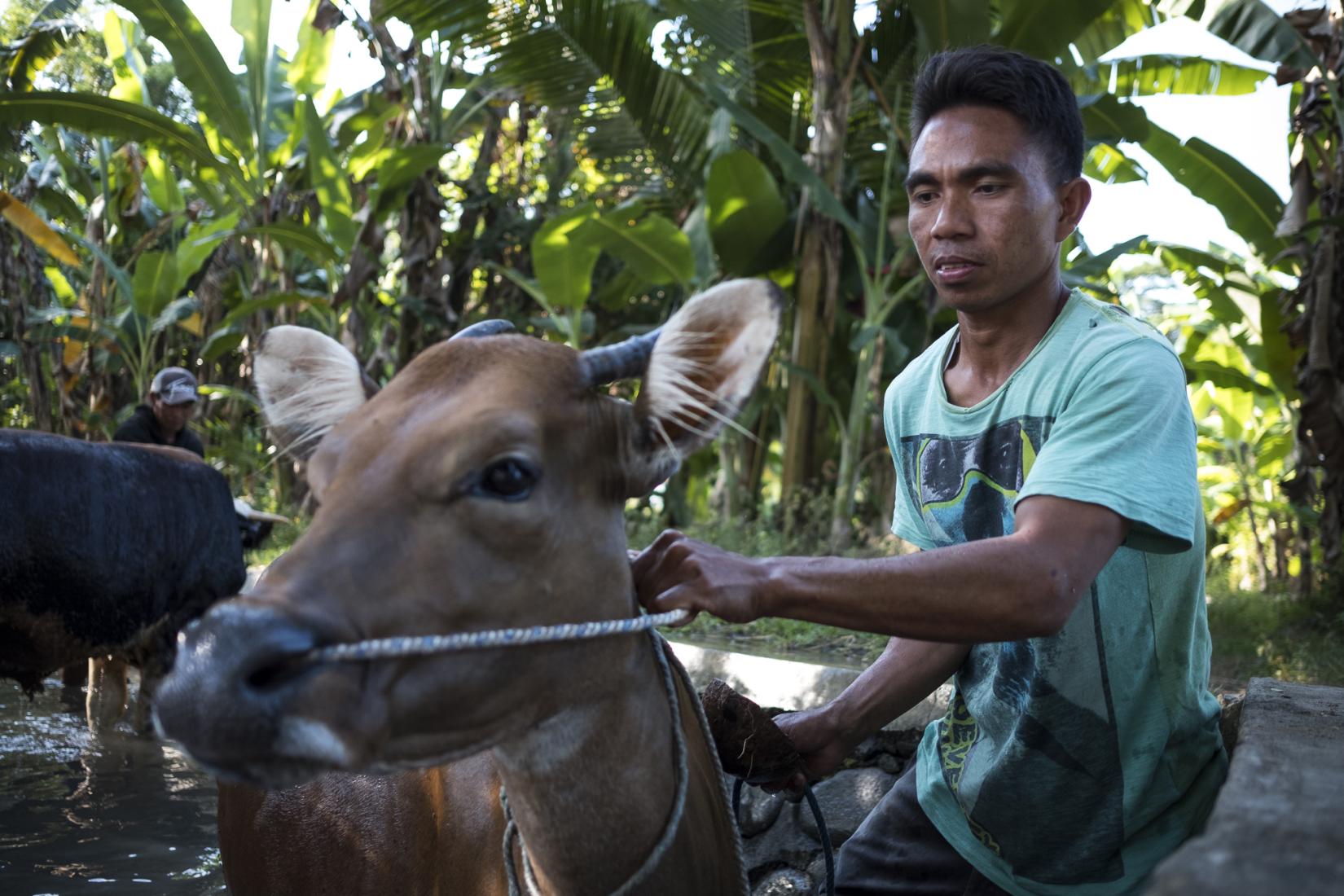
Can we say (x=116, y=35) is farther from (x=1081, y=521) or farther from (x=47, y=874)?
(x=1081, y=521)

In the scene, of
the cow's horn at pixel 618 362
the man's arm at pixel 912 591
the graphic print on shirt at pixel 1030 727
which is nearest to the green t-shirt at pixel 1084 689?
the graphic print on shirt at pixel 1030 727

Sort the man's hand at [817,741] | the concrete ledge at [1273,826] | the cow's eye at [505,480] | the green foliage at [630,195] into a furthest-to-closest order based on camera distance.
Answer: the green foliage at [630,195], the man's hand at [817,741], the cow's eye at [505,480], the concrete ledge at [1273,826]

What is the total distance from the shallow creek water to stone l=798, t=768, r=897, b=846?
303 millimetres

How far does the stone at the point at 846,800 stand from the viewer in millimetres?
3912

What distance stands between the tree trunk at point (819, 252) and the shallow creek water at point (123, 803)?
13.5 feet

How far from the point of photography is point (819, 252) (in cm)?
946

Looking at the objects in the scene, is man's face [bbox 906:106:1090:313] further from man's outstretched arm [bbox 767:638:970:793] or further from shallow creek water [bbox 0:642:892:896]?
shallow creek water [bbox 0:642:892:896]

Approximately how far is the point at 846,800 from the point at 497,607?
261cm

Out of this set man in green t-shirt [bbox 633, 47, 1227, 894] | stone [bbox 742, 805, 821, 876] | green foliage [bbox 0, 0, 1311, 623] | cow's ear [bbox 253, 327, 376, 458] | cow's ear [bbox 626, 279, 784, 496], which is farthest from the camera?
green foliage [bbox 0, 0, 1311, 623]

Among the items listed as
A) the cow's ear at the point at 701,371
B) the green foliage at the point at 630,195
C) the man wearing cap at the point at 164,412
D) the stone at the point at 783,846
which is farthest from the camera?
the green foliage at the point at 630,195

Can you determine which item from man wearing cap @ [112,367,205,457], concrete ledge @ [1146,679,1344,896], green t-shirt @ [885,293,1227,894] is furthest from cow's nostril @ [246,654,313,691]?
man wearing cap @ [112,367,205,457]

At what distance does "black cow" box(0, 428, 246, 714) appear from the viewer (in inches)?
176

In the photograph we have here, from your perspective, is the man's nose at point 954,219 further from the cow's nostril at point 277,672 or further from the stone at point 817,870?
the stone at point 817,870

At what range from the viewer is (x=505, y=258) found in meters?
12.6
